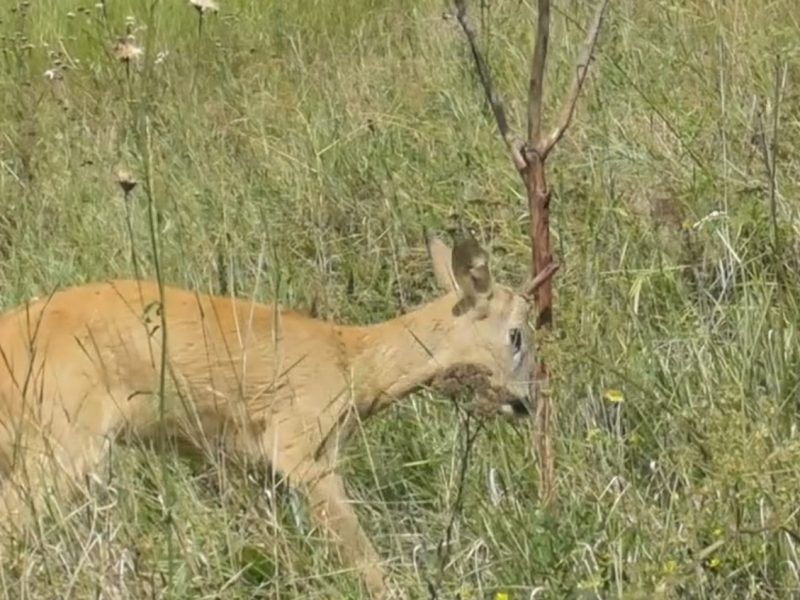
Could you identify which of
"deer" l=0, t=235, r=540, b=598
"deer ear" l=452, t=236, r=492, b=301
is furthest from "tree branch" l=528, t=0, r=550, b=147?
"deer ear" l=452, t=236, r=492, b=301

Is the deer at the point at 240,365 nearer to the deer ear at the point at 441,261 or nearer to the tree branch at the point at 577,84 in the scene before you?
the deer ear at the point at 441,261

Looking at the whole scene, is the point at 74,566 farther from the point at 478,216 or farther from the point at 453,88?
the point at 453,88

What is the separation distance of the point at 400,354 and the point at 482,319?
0.86ft

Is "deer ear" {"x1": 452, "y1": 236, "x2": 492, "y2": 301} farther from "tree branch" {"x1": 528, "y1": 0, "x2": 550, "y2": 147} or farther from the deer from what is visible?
"tree branch" {"x1": 528, "y1": 0, "x2": 550, "y2": 147}

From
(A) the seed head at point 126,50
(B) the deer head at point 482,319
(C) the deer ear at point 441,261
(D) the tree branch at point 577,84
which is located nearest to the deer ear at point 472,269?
(B) the deer head at point 482,319

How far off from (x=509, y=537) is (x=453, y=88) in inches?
135

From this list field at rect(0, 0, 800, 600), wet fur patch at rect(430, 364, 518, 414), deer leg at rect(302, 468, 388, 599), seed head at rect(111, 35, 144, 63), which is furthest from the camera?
wet fur patch at rect(430, 364, 518, 414)

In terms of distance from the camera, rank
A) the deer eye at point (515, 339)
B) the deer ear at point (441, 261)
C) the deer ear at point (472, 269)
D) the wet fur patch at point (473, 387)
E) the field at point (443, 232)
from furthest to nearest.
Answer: the deer ear at point (441, 261), the deer eye at point (515, 339), the deer ear at point (472, 269), the wet fur patch at point (473, 387), the field at point (443, 232)

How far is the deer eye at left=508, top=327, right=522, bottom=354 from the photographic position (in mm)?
4879

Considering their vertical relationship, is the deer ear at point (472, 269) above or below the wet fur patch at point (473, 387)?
below

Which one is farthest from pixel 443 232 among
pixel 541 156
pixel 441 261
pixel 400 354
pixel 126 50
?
pixel 126 50

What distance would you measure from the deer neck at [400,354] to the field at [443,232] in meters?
0.22

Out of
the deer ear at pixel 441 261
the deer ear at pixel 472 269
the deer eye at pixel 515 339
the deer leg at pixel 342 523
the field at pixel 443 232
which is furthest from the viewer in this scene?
the deer ear at pixel 441 261

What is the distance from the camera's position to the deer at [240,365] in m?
4.34
